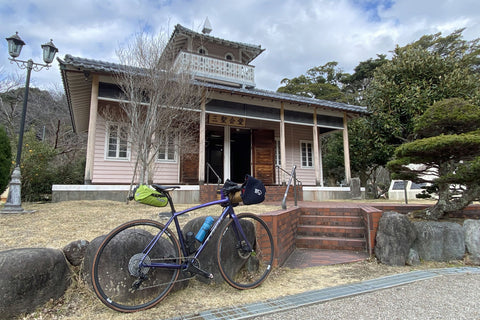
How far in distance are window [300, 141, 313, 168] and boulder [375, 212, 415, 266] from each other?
375 inches

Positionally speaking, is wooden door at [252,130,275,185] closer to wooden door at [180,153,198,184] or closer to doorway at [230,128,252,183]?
doorway at [230,128,252,183]

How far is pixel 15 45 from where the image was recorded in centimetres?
628

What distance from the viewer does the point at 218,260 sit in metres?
2.75

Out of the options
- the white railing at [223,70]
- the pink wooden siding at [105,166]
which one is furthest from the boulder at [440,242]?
the white railing at [223,70]

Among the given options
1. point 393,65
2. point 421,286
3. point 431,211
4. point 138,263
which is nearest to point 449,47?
point 393,65

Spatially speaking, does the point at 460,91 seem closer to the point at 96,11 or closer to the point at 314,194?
the point at 314,194

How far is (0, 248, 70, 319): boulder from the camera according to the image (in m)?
2.17

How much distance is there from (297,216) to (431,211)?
7.91 feet

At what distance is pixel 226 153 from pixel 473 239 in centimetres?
889

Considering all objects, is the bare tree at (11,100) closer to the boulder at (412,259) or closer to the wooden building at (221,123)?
the wooden building at (221,123)

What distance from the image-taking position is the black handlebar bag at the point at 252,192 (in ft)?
9.52

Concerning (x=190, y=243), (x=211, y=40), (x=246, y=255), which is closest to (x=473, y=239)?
(x=246, y=255)

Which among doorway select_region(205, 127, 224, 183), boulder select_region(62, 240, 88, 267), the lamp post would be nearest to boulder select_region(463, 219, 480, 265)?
boulder select_region(62, 240, 88, 267)

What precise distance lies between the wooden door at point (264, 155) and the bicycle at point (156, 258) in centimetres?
909
